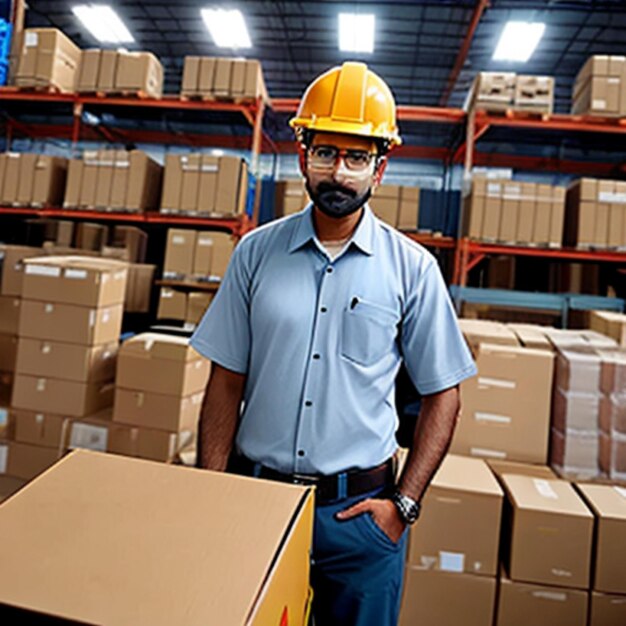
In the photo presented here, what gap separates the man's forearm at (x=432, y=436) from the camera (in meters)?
1.49

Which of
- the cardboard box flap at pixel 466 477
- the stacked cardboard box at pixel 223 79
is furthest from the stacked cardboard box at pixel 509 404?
the stacked cardboard box at pixel 223 79

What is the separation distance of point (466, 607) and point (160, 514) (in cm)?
218

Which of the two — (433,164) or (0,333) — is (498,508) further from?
(433,164)

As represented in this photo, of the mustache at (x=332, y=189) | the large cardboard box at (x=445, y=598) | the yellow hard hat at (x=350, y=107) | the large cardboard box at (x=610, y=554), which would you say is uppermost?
the yellow hard hat at (x=350, y=107)

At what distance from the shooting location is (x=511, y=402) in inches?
118

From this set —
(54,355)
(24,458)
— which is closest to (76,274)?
(54,355)

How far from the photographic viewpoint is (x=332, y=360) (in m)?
1.41

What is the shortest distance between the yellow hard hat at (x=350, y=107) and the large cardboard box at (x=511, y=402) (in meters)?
1.83

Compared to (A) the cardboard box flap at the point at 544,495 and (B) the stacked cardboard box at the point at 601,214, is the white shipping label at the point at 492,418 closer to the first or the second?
(A) the cardboard box flap at the point at 544,495

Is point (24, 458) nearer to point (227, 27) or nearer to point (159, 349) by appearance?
point (159, 349)

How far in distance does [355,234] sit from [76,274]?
2.75m

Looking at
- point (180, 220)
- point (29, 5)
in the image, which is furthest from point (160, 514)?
point (29, 5)

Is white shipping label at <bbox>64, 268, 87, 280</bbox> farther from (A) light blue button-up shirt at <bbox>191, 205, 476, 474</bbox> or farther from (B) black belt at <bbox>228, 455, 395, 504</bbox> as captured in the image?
(B) black belt at <bbox>228, 455, 395, 504</bbox>

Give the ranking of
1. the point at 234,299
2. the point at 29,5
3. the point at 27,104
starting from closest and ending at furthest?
1. the point at 234,299
2. the point at 27,104
3. the point at 29,5
